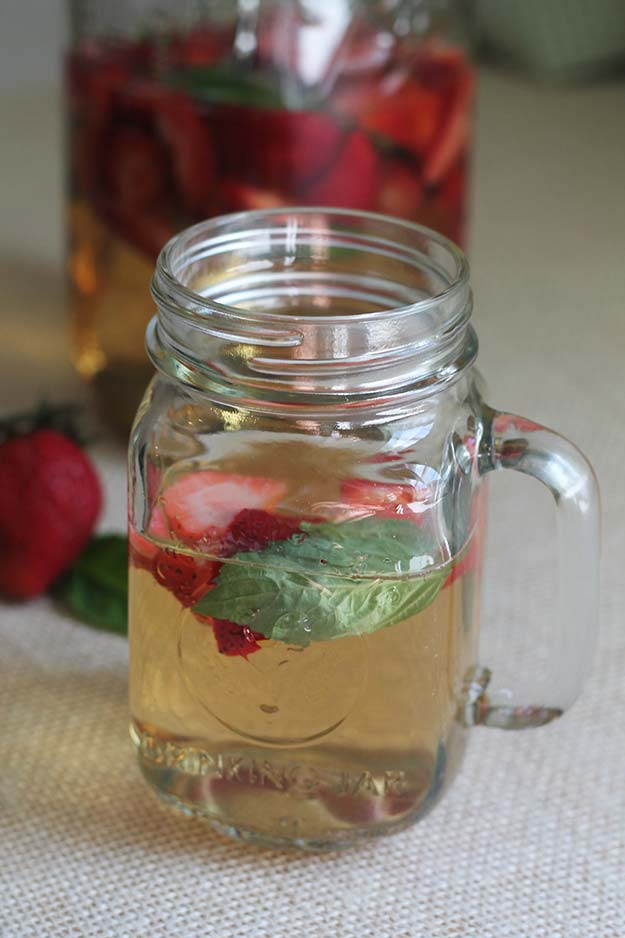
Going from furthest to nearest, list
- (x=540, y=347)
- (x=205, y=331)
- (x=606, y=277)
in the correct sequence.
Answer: (x=606, y=277) < (x=540, y=347) < (x=205, y=331)

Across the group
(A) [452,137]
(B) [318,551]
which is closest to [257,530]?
(B) [318,551]

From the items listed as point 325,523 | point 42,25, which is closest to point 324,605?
point 325,523

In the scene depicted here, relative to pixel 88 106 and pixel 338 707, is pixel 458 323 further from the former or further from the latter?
pixel 88 106

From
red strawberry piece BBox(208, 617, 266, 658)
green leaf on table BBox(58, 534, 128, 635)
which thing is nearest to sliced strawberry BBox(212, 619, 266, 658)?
red strawberry piece BBox(208, 617, 266, 658)

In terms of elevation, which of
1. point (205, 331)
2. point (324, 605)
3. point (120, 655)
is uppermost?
point (205, 331)

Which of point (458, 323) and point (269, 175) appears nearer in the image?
point (458, 323)

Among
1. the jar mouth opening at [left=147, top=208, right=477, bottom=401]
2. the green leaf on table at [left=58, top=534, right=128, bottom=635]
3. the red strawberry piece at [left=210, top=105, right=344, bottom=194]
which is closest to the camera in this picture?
the jar mouth opening at [left=147, top=208, right=477, bottom=401]

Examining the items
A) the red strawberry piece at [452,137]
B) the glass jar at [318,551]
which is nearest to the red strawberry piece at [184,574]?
the glass jar at [318,551]

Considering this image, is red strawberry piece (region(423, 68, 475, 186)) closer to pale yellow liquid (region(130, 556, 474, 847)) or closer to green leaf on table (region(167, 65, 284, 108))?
green leaf on table (region(167, 65, 284, 108))
